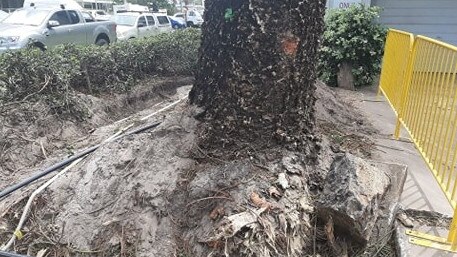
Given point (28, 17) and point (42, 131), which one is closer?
point (42, 131)

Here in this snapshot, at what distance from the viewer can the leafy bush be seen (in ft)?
28.6

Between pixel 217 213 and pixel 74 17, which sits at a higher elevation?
pixel 74 17

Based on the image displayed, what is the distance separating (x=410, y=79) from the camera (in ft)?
15.9

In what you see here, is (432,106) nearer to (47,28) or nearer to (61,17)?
(47,28)

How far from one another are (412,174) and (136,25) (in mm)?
15532

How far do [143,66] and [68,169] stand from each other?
18.6 ft

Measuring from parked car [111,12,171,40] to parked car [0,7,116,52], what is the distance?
3.60m

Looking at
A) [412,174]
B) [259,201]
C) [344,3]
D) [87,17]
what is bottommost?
[412,174]

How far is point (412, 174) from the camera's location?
13.6 ft

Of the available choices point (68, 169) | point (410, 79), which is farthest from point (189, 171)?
point (410, 79)

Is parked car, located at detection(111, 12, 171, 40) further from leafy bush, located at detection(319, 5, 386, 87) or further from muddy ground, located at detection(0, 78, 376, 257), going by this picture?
muddy ground, located at detection(0, 78, 376, 257)

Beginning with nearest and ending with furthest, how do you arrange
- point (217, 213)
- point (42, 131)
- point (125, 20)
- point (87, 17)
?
point (217, 213)
point (42, 131)
point (87, 17)
point (125, 20)

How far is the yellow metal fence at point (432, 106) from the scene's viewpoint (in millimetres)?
3256

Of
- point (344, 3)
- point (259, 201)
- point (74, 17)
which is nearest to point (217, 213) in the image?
point (259, 201)
